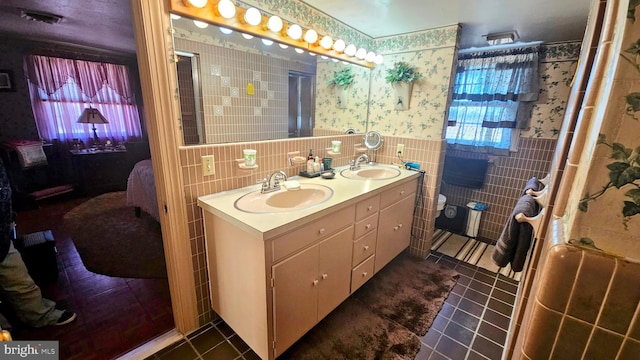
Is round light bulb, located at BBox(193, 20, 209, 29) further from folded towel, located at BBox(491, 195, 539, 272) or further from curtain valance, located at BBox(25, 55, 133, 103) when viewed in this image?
curtain valance, located at BBox(25, 55, 133, 103)

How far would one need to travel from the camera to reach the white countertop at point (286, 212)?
121cm

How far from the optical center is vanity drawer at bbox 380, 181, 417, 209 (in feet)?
6.56

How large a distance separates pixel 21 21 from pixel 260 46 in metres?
3.17

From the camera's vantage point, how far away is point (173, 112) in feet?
4.43

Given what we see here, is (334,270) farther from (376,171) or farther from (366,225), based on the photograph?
(376,171)

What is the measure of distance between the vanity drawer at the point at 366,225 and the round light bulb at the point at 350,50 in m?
1.35

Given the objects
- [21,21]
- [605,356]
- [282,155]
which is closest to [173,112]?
[282,155]

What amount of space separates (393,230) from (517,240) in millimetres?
1106

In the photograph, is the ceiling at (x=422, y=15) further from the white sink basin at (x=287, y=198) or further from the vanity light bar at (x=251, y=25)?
the white sink basin at (x=287, y=198)

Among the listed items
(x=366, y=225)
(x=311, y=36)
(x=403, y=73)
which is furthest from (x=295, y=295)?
(x=403, y=73)

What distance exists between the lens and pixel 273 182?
1.75 metres

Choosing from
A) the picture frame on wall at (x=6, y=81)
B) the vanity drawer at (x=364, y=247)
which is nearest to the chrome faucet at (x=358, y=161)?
the vanity drawer at (x=364, y=247)

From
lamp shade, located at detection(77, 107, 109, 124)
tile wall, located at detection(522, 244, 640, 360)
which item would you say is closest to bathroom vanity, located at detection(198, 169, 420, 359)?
tile wall, located at detection(522, 244, 640, 360)

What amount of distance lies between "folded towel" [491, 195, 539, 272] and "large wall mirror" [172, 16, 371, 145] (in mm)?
1495
